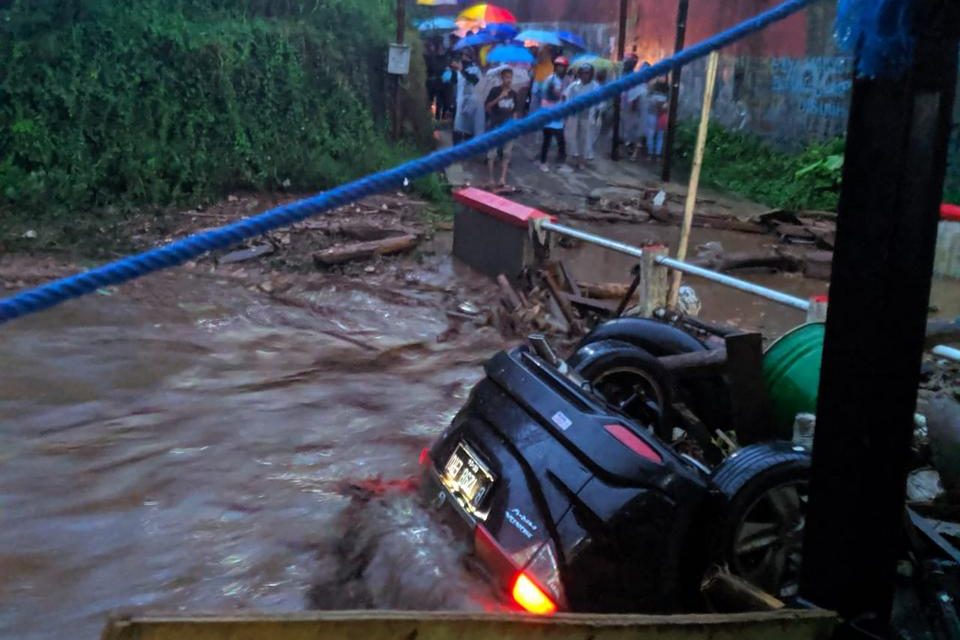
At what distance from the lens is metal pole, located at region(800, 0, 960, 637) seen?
1.86 meters

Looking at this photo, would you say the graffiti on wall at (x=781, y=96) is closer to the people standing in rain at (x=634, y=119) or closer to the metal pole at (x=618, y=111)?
the people standing in rain at (x=634, y=119)

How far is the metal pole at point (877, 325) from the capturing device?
6.10 ft

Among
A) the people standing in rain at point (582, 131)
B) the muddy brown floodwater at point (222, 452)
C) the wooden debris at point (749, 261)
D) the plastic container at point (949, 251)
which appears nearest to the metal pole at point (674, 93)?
the people standing in rain at point (582, 131)

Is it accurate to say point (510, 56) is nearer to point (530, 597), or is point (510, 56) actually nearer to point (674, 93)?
point (674, 93)

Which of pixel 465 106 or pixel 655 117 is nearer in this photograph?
pixel 465 106

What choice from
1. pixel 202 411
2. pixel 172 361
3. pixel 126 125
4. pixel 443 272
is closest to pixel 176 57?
pixel 126 125

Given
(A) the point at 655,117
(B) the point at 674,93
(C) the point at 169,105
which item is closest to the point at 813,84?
(A) the point at 655,117

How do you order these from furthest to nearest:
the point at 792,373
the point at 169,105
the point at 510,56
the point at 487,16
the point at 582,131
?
the point at 487,16 → the point at 510,56 → the point at 582,131 → the point at 169,105 → the point at 792,373

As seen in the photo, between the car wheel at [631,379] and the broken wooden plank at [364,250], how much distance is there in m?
6.27

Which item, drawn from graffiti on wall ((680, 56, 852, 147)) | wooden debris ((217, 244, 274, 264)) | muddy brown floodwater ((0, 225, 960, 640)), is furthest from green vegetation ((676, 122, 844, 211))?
wooden debris ((217, 244, 274, 264))

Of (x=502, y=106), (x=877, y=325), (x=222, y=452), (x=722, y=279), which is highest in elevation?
(x=502, y=106)

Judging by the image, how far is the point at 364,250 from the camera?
1096 centimetres

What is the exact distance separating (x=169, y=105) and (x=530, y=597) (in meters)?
11.8

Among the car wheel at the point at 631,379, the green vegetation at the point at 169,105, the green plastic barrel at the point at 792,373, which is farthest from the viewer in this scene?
the green vegetation at the point at 169,105
